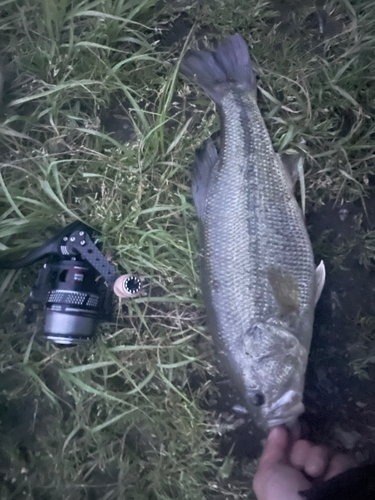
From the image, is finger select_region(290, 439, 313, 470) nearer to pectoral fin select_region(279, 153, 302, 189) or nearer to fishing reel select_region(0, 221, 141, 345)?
fishing reel select_region(0, 221, 141, 345)

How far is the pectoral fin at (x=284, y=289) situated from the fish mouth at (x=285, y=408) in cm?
33

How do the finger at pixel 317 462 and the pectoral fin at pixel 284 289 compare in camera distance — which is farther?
the finger at pixel 317 462

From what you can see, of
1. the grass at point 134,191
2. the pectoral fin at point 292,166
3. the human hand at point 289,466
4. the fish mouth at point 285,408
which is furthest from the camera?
the grass at point 134,191

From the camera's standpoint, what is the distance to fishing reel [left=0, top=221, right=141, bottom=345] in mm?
1988

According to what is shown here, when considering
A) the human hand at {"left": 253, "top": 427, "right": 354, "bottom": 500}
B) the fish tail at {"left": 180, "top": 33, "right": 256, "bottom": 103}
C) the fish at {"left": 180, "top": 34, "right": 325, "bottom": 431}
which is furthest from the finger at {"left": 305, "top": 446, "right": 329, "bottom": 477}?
the fish tail at {"left": 180, "top": 33, "right": 256, "bottom": 103}

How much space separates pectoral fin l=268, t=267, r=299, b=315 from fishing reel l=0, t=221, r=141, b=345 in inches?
23.8

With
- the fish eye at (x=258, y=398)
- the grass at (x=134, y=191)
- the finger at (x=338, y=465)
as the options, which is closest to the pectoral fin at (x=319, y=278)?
the grass at (x=134, y=191)

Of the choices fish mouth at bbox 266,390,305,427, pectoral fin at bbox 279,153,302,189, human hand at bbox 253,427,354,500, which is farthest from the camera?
pectoral fin at bbox 279,153,302,189

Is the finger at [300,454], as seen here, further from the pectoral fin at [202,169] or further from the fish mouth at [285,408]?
the pectoral fin at [202,169]

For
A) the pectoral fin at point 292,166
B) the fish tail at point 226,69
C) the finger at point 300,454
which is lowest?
the finger at point 300,454

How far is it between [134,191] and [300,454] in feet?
4.63

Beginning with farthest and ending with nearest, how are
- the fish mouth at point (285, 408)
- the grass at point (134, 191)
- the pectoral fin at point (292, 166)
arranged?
the grass at point (134, 191), the pectoral fin at point (292, 166), the fish mouth at point (285, 408)

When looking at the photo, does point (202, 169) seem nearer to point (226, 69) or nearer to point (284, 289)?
point (226, 69)

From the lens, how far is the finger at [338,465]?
196 cm
